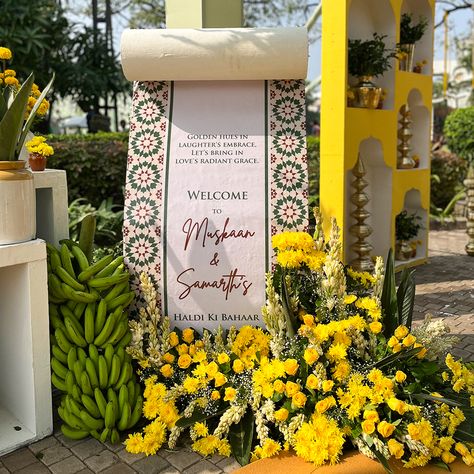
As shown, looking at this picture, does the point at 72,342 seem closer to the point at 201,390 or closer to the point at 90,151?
the point at 201,390

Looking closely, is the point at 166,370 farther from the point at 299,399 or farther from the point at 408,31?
the point at 408,31

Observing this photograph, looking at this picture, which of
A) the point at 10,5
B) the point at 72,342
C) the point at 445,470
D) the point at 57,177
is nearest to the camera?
the point at 445,470

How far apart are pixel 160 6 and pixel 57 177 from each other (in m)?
16.8

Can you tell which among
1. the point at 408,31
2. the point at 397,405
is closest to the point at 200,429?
the point at 397,405

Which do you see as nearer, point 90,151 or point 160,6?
point 90,151

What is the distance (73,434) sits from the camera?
2.91m

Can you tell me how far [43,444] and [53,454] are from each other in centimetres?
12

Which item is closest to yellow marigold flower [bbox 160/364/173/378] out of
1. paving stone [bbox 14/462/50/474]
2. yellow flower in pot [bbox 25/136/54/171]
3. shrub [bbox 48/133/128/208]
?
paving stone [bbox 14/462/50/474]

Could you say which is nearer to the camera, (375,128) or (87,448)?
(87,448)

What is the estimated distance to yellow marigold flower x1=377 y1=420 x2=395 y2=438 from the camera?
2.50m

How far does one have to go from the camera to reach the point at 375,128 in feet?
19.9

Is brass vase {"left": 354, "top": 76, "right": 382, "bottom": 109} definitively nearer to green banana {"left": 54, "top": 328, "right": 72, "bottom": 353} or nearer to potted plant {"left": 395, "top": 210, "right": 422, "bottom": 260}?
potted plant {"left": 395, "top": 210, "right": 422, "bottom": 260}

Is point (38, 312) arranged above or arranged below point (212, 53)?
below

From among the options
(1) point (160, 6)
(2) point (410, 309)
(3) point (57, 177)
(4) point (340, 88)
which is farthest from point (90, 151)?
(1) point (160, 6)
